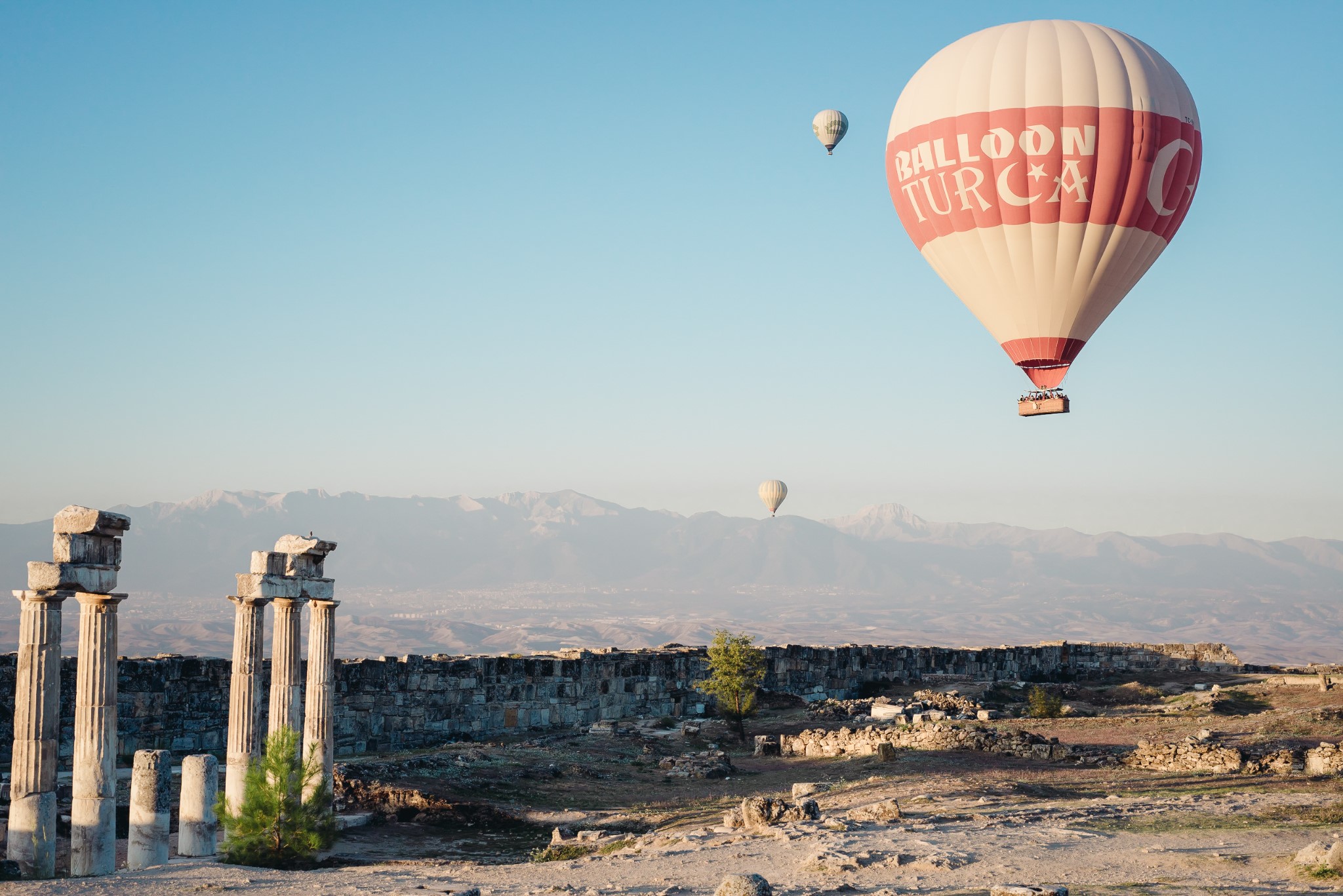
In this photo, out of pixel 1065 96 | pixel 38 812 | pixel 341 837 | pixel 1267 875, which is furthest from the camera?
pixel 1065 96

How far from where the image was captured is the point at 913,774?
94.6ft

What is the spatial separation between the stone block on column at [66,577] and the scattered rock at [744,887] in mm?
11024

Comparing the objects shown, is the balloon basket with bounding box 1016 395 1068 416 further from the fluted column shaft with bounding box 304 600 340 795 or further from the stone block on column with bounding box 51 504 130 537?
the stone block on column with bounding box 51 504 130 537

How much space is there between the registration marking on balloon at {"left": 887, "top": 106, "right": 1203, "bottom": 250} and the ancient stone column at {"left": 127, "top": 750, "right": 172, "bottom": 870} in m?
24.2

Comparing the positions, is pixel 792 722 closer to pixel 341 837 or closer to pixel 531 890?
pixel 341 837

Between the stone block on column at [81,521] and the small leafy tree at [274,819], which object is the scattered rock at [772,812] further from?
the stone block on column at [81,521]

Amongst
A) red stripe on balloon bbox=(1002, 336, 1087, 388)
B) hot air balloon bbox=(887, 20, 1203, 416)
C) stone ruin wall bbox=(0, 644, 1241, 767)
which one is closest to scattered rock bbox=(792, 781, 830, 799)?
stone ruin wall bbox=(0, 644, 1241, 767)

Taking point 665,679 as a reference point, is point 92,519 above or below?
above

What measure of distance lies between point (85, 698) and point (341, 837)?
17.7 ft

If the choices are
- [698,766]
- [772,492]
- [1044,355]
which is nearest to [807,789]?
[698,766]

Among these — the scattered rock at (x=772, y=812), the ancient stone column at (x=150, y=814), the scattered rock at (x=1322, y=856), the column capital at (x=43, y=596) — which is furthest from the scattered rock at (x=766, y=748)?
the column capital at (x=43, y=596)

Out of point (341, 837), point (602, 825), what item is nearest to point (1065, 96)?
point (602, 825)

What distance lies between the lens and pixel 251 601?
2516cm

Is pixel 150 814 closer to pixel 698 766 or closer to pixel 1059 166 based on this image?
pixel 698 766
